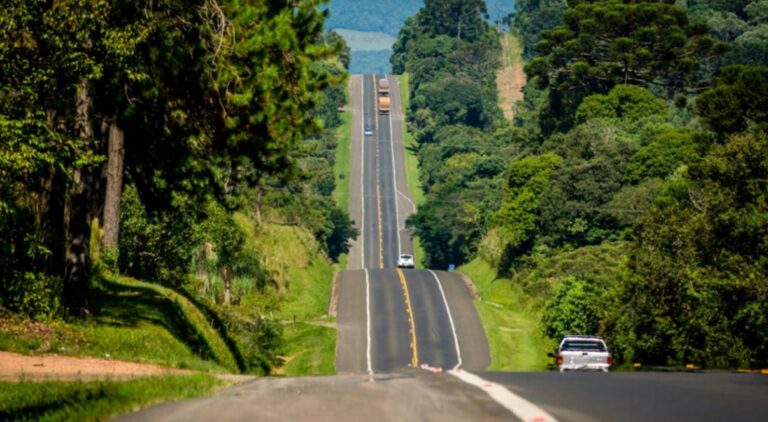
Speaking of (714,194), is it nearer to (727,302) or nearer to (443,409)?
(727,302)

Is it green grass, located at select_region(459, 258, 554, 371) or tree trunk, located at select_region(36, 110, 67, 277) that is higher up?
tree trunk, located at select_region(36, 110, 67, 277)

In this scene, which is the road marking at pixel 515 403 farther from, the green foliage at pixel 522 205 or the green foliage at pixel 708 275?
the green foliage at pixel 522 205

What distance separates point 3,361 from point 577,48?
11567 cm

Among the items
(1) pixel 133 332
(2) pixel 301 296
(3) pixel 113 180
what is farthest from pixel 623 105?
(1) pixel 133 332

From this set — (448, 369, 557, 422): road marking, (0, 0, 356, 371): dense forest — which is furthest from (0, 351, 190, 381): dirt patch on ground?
(448, 369, 557, 422): road marking

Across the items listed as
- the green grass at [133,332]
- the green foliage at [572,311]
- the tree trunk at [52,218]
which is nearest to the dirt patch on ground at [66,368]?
the green grass at [133,332]

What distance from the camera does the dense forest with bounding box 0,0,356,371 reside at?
24406 mm

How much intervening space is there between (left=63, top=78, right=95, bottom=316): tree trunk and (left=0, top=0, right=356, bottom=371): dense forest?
0.11ft

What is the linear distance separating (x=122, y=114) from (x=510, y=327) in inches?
2280

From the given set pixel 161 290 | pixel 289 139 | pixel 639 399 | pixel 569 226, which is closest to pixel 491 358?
pixel 569 226

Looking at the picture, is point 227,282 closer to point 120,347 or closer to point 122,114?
point 122,114

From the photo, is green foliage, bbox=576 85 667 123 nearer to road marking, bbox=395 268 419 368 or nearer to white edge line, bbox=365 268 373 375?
road marking, bbox=395 268 419 368

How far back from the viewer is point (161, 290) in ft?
126

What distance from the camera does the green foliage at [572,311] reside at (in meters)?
72.2
